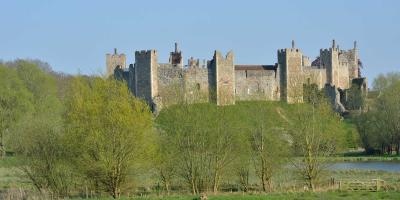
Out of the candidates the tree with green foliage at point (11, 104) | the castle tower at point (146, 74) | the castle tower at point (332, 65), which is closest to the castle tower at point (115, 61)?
the castle tower at point (146, 74)

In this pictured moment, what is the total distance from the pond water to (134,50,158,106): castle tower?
2412 cm

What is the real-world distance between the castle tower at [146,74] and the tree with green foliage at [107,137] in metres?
39.9

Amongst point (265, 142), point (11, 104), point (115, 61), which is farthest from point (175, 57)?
point (265, 142)

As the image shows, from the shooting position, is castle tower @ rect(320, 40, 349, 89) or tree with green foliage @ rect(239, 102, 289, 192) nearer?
tree with green foliage @ rect(239, 102, 289, 192)

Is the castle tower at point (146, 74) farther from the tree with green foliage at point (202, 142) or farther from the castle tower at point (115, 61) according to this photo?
the tree with green foliage at point (202, 142)

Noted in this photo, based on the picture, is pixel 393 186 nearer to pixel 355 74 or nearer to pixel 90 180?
pixel 90 180

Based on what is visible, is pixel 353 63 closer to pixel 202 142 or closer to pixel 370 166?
pixel 370 166

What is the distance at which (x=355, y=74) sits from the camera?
4050 inches

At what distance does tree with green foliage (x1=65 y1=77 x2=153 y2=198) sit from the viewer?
33.4 m

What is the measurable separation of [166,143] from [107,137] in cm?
344

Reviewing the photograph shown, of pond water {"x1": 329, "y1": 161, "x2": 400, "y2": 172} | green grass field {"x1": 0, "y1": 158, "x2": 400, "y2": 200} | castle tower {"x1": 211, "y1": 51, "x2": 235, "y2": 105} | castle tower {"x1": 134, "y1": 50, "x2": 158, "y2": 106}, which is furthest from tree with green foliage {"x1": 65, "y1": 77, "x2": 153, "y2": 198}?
castle tower {"x1": 211, "y1": 51, "x2": 235, "y2": 105}

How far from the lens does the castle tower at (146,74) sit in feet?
246

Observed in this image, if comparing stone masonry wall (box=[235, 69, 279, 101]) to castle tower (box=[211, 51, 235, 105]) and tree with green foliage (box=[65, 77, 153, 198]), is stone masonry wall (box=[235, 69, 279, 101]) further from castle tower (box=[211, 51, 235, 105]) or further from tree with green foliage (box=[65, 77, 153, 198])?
tree with green foliage (box=[65, 77, 153, 198])

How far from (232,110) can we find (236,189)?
3.63m
